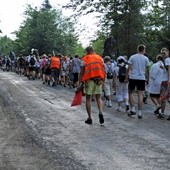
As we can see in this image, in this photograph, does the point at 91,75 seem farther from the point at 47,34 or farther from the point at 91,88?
the point at 47,34

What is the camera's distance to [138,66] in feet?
42.2

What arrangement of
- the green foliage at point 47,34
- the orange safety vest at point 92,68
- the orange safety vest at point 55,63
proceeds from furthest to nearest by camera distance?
the green foliage at point 47,34 → the orange safety vest at point 55,63 → the orange safety vest at point 92,68

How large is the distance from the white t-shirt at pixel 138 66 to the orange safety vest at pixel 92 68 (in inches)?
72.6

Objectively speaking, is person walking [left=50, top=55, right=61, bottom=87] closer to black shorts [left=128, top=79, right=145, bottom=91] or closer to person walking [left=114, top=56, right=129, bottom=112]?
person walking [left=114, top=56, right=129, bottom=112]

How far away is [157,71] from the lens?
45.9ft

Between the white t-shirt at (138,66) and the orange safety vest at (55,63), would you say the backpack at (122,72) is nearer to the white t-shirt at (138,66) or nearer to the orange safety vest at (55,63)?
the white t-shirt at (138,66)

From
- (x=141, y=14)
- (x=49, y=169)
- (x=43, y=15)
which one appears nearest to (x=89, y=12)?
(x=141, y=14)

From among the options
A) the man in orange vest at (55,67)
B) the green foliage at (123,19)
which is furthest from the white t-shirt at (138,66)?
the green foliage at (123,19)

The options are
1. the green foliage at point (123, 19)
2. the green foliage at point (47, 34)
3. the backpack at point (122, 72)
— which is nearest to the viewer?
the backpack at point (122, 72)

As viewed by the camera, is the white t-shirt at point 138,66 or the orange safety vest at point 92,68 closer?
the orange safety vest at point 92,68

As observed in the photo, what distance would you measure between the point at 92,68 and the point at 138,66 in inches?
84.5

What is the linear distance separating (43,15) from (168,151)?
188 ft

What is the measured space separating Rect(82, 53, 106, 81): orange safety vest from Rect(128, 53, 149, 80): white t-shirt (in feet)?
6.05

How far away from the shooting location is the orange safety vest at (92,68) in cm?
1116
